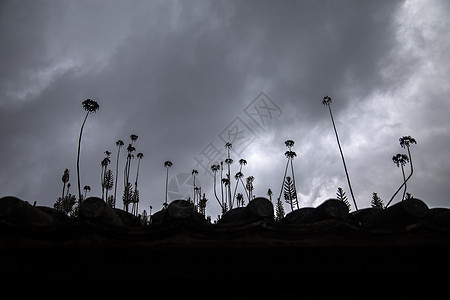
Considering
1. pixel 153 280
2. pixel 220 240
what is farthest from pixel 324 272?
pixel 153 280

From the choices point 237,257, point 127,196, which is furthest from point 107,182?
point 237,257

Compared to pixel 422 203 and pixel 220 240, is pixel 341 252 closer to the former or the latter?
pixel 422 203

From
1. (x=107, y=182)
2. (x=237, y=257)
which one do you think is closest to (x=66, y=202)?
(x=107, y=182)

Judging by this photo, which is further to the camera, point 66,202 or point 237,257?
point 66,202

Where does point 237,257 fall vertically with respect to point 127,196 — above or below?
below

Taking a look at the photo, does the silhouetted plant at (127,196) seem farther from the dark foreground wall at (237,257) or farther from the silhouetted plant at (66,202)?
the dark foreground wall at (237,257)

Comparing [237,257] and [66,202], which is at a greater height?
[66,202]

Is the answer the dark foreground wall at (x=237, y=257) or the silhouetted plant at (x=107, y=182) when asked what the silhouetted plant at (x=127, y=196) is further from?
the dark foreground wall at (x=237, y=257)

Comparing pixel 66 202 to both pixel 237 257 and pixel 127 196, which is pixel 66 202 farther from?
pixel 237 257

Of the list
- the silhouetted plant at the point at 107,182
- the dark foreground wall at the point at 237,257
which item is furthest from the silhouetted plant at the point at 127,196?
the dark foreground wall at the point at 237,257

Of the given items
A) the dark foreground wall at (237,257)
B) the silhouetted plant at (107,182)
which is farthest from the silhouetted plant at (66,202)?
the dark foreground wall at (237,257)

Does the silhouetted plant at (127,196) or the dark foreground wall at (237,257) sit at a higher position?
the silhouetted plant at (127,196)

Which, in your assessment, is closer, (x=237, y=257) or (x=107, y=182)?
(x=237, y=257)

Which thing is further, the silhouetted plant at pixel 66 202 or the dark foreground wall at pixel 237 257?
the silhouetted plant at pixel 66 202
